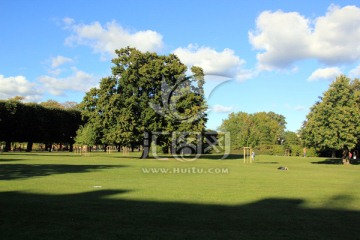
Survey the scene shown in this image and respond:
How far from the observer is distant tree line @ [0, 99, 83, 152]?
3017 inches

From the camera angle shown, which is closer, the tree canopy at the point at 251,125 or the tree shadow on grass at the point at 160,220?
the tree shadow on grass at the point at 160,220

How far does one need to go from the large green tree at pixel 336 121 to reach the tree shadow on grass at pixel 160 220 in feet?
137

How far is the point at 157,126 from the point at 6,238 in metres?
46.7

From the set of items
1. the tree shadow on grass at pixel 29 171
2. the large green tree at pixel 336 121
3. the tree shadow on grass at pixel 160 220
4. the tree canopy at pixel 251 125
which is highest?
the tree canopy at pixel 251 125

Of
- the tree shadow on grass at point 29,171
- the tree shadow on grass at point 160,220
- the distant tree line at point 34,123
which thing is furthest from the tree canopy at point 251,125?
the tree shadow on grass at point 160,220

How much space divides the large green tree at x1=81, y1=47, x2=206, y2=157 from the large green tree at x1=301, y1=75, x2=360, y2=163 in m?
17.0

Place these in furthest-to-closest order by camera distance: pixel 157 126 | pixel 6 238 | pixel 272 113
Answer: pixel 272 113
pixel 157 126
pixel 6 238

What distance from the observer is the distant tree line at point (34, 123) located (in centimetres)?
7662

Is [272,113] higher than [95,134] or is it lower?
higher

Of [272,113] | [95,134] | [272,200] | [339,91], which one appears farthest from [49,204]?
[272,113]

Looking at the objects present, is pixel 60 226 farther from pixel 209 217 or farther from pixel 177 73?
pixel 177 73

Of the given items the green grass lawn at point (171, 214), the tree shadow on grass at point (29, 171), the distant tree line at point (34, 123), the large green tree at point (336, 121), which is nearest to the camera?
the green grass lawn at point (171, 214)

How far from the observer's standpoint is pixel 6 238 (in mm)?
7973

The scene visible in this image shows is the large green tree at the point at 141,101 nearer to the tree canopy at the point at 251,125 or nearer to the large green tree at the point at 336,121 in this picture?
the large green tree at the point at 336,121
